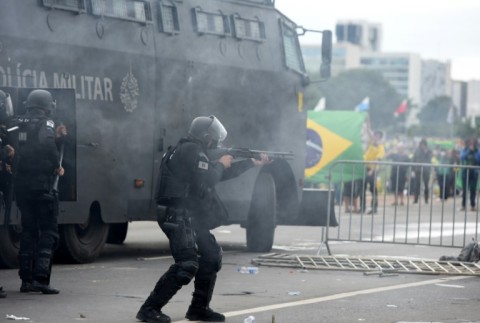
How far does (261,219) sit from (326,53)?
251 cm

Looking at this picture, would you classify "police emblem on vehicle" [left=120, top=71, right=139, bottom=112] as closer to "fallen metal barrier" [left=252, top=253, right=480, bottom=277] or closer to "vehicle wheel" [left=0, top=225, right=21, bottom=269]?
"vehicle wheel" [left=0, top=225, right=21, bottom=269]

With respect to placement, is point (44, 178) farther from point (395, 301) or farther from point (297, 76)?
point (297, 76)

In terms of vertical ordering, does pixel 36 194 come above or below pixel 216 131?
below

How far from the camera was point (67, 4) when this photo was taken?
14.1 m

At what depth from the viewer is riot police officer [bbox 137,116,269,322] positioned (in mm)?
9969

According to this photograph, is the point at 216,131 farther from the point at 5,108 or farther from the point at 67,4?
the point at 67,4

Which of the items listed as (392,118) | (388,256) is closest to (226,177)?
(388,256)

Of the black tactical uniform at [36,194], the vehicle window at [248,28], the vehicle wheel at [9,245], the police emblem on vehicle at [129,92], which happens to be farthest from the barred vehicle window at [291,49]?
the black tactical uniform at [36,194]

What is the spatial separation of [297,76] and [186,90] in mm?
2935

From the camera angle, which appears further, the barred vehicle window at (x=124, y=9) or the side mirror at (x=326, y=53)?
the side mirror at (x=326, y=53)

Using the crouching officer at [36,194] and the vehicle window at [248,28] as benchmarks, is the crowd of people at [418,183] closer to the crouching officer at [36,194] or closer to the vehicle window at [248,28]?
the vehicle window at [248,28]

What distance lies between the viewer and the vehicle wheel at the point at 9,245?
13.8 metres

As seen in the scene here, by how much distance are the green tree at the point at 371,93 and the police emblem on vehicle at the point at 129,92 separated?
10764 cm

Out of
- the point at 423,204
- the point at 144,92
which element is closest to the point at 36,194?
the point at 144,92
